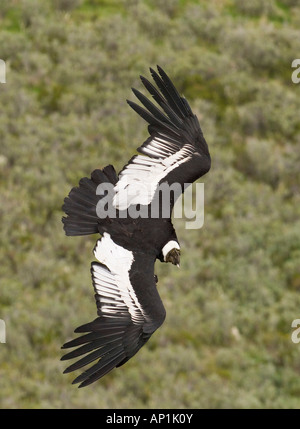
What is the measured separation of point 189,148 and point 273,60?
1373 centimetres

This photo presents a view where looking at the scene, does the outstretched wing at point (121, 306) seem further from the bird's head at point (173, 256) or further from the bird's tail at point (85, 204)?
the bird's tail at point (85, 204)

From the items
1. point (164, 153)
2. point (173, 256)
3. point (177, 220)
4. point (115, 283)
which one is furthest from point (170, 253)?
point (177, 220)

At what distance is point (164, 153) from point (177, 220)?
8843mm

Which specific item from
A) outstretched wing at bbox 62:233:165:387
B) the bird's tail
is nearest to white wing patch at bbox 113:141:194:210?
the bird's tail

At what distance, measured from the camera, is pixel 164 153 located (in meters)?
8.59

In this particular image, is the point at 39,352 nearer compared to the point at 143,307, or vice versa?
the point at 143,307

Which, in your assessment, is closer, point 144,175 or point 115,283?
point 115,283

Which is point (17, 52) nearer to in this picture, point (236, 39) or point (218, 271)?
point (236, 39)

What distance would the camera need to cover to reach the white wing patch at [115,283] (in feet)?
26.0

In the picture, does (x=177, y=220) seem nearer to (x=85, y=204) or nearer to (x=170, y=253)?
(x=85, y=204)

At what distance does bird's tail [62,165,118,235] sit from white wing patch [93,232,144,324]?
583 millimetres

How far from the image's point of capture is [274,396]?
15.0 meters

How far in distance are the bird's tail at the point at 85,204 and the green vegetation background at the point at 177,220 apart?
19.4 ft
